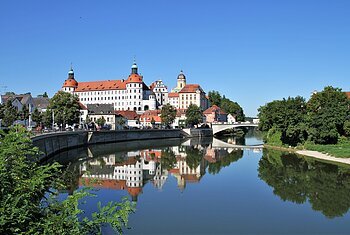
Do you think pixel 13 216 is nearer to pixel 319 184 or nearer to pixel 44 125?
pixel 319 184

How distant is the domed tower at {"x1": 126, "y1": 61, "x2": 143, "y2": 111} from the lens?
140 m

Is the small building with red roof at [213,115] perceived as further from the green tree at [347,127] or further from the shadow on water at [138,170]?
the shadow on water at [138,170]

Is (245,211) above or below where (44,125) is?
below

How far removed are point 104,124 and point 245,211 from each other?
82143 millimetres

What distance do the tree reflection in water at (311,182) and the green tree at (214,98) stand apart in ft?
390

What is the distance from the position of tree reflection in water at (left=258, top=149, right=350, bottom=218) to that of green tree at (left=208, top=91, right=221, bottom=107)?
118972 mm

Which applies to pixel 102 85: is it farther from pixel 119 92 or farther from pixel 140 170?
pixel 140 170

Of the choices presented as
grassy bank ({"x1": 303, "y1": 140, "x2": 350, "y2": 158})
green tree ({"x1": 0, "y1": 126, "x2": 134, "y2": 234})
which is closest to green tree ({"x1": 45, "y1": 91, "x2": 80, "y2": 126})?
grassy bank ({"x1": 303, "y1": 140, "x2": 350, "y2": 158})

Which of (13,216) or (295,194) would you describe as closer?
(13,216)

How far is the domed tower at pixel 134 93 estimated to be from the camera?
140 meters

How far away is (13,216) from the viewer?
7691mm

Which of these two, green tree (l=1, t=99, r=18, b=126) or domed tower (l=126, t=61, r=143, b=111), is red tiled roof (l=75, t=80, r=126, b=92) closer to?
domed tower (l=126, t=61, r=143, b=111)

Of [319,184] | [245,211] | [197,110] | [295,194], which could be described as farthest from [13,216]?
[197,110]

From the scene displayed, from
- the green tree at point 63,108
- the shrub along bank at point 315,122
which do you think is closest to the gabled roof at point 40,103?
the green tree at point 63,108
